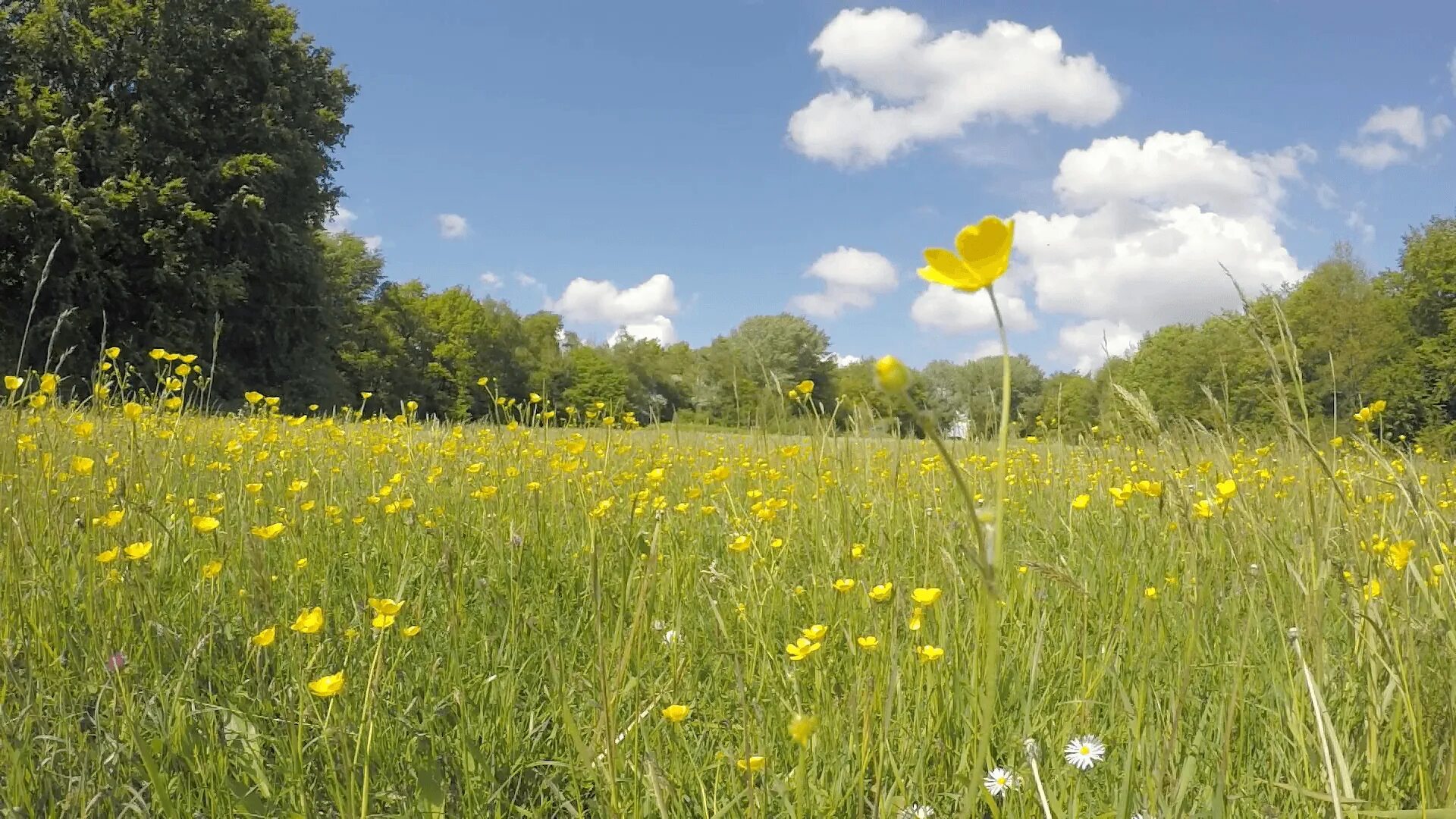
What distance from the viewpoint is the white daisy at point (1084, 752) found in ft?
4.28

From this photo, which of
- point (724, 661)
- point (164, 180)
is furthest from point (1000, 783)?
point (164, 180)

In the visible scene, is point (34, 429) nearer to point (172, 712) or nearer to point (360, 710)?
point (172, 712)

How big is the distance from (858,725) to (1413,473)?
Answer: 37.4 inches

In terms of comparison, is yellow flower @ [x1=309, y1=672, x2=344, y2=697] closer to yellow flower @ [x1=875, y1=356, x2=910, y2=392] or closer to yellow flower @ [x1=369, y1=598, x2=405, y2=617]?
yellow flower @ [x1=369, y1=598, x2=405, y2=617]

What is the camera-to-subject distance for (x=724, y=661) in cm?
182

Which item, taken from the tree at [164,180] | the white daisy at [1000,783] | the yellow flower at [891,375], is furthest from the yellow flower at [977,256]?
the tree at [164,180]

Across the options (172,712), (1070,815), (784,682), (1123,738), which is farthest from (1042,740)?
(172,712)

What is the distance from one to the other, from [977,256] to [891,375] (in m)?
0.16

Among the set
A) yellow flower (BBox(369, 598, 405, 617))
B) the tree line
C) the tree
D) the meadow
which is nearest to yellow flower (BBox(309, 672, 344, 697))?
the meadow

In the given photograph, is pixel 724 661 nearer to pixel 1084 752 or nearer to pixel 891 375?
pixel 1084 752

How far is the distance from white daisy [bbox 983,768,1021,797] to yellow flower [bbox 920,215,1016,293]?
0.96 m

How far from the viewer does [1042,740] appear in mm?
1466

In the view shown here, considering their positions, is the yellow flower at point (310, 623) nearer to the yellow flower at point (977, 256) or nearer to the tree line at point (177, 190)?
the yellow flower at point (977, 256)

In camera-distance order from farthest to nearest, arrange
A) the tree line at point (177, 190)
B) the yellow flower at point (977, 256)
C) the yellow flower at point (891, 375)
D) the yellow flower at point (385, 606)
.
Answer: the tree line at point (177, 190) < the yellow flower at point (385, 606) < the yellow flower at point (977, 256) < the yellow flower at point (891, 375)
